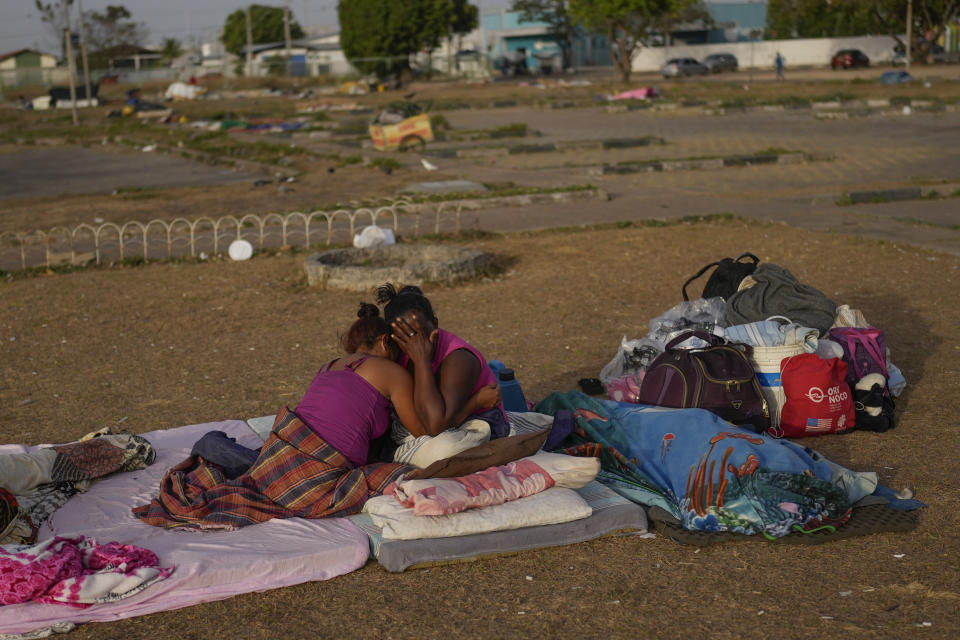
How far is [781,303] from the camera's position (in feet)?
19.5

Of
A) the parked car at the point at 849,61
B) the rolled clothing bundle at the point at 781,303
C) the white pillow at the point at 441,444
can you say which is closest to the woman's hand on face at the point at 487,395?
the white pillow at the point at 441,444

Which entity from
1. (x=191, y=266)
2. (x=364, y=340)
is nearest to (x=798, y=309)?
(x=364, y=340)

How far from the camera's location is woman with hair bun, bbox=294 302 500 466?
169 inches

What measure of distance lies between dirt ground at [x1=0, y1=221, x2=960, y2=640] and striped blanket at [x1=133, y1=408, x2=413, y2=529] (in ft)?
1.40

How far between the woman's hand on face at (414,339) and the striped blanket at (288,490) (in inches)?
19.4

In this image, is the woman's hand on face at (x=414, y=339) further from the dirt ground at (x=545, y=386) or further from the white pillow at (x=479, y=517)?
the dirt ground at (x=545, y=386)

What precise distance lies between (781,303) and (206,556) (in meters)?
3.59

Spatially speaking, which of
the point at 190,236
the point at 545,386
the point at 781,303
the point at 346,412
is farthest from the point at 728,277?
the point at 190,236

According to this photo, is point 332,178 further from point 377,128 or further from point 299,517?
point 299,517

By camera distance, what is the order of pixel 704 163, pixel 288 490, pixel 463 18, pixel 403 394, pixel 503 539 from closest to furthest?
pixel 503 539
pixel 288 490
pixel 403 394
pixel 704 163
pixel 463 18

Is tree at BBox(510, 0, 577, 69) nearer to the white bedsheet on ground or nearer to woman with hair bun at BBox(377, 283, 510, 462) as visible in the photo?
woman with hair bun at BBox(377, 283, 510, 462)

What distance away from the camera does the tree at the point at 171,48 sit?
89.6 metres

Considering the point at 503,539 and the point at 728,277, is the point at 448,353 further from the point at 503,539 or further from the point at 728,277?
the point at 728,277

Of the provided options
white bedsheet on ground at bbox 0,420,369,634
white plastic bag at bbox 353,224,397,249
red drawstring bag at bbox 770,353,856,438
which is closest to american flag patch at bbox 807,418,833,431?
red drawstring bag at bbox 770,353,856,438
